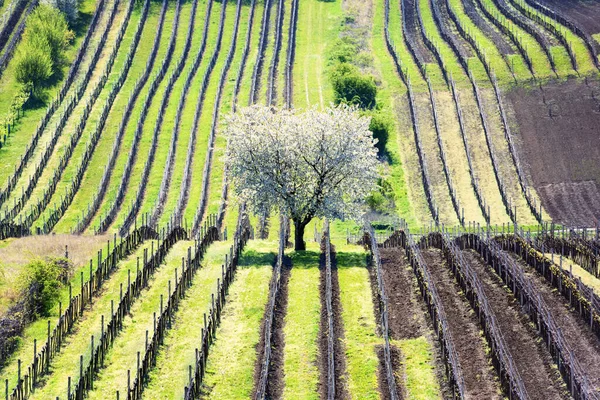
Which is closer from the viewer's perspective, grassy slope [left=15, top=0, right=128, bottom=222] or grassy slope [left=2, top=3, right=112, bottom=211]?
grassy slope [left=2, top=3, right=112, bottom=211]

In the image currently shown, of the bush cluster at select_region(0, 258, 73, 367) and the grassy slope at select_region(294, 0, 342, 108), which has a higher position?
the grassy slope at select_region(294, 0, 342, 108)

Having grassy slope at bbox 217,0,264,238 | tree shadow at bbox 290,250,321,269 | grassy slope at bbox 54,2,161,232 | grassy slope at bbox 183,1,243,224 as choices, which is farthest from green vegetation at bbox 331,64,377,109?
tree shadow at bbox 290,250,321,269

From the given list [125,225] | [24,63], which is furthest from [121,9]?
[125,225]

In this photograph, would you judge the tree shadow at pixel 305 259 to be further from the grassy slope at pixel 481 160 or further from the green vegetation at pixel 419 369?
the grassy slope at pixel 481 160

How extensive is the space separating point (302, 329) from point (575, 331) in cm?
1152

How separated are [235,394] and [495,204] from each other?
154 ft

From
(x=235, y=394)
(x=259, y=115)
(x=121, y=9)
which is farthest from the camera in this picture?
(x=121, y=9)

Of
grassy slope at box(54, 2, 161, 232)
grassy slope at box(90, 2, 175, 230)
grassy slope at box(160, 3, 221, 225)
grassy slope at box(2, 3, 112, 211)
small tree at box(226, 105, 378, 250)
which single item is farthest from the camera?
grassy slope at box(2, 3, 112, 211)

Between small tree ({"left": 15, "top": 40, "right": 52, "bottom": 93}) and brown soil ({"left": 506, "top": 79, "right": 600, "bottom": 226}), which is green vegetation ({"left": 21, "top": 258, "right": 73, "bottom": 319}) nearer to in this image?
brown soil ({"left": 506, "top": 79, "right": 600, "bottom": 226})

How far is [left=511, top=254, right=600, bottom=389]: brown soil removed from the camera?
42.8 m

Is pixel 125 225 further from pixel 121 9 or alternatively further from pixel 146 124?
pixel 121 9

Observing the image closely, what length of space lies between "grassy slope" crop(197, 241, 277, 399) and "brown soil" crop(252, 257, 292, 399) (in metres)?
0.24

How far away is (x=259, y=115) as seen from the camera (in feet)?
219

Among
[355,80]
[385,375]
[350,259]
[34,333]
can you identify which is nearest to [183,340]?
[34,333]
